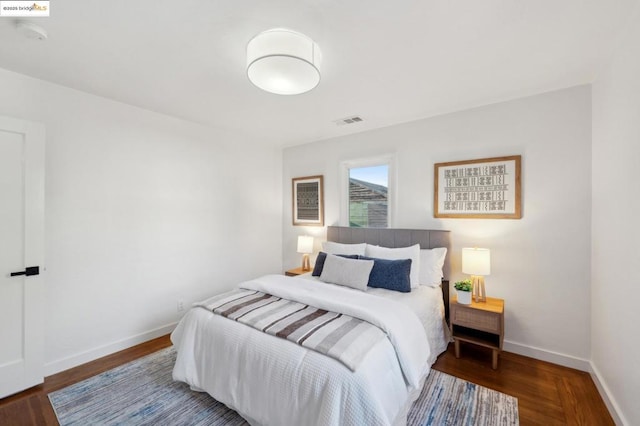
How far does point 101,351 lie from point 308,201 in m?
2.98

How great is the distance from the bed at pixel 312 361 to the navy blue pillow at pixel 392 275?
8cm

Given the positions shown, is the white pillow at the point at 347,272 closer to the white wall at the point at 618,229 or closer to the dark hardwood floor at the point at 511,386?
the dark hardwood floor at the point at 511,386

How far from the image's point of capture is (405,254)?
9.62ft

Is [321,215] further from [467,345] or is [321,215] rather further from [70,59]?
[70,59]

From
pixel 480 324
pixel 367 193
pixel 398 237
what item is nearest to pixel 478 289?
pixel 480 324

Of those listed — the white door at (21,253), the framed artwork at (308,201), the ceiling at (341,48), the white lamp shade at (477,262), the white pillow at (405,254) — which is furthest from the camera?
the framed artwork at (308,201)

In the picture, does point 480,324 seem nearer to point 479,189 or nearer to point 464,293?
point 464,293

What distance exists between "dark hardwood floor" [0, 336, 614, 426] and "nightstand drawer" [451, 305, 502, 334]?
1.20 feet

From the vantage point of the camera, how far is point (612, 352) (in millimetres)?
1906

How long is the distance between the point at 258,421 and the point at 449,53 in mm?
2738

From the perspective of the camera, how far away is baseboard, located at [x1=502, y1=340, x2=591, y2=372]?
237cm

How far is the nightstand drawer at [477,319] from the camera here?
2.38 meters

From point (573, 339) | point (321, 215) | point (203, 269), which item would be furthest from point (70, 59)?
point (573, 339)

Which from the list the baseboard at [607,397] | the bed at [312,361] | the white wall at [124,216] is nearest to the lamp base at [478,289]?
the bed at [312,361]
